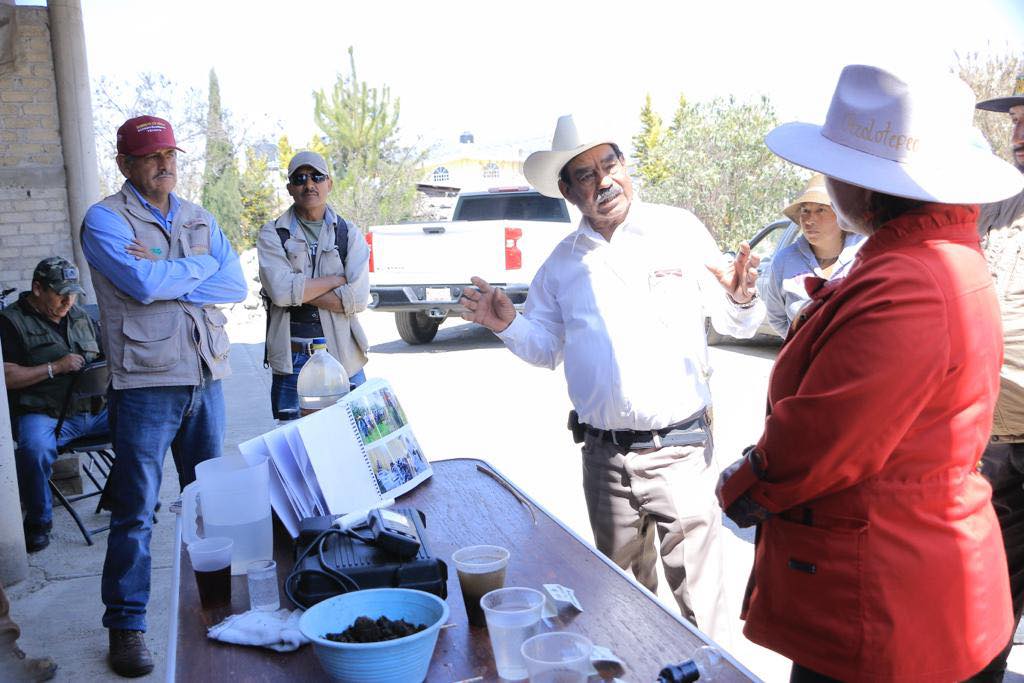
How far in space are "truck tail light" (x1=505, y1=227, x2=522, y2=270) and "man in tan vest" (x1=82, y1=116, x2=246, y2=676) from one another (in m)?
7.43

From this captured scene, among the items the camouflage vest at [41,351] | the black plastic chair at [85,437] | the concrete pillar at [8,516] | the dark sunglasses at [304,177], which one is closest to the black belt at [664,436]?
the dark sunglasses at [304,177]

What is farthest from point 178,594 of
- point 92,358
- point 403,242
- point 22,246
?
point 403,242

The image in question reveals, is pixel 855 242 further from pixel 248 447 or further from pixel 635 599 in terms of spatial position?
pixel 248 447

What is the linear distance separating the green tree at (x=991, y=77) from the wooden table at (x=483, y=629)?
15.7 metres

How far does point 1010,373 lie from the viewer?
110 inches

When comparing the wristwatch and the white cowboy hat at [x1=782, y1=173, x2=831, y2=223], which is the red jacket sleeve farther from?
the white cowboy hat at [x1=782, y1=173, x2=831, y2=223]

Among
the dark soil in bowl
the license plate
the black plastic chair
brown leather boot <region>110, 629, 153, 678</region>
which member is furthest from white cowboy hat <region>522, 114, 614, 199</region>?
the license plate

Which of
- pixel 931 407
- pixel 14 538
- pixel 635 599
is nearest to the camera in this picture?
pixel 931 407

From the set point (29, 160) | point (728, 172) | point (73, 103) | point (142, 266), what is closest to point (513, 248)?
point (73, 103)

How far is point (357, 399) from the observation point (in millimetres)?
2502

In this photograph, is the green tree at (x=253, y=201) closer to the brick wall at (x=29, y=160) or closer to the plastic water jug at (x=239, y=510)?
the brick wall at (x=29, y=160)

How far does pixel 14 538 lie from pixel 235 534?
2.99 metres

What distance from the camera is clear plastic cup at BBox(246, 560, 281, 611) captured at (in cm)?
185

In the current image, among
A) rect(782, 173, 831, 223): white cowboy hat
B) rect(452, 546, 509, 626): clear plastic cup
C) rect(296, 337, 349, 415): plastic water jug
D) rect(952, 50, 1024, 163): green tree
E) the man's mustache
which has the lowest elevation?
rect(452, 546, 509, 626): clear plastic cup
